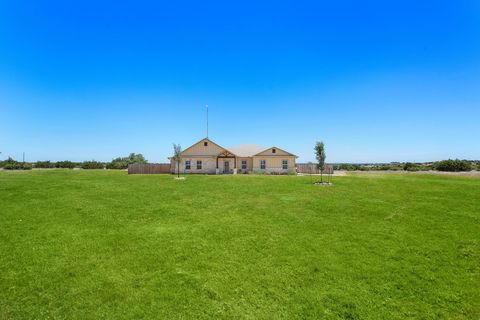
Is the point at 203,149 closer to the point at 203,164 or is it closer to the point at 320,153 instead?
the point at 203,164

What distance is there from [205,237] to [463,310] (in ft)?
23.5

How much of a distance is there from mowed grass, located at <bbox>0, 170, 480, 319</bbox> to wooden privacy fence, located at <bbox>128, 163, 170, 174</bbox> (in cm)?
2663

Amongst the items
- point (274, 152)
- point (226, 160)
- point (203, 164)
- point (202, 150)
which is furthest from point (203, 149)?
point (274, 152)

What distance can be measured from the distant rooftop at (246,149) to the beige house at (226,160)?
1.32 metres

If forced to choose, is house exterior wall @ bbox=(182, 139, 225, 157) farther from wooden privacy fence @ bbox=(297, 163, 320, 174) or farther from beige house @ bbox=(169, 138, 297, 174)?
wooden privacy fence @ bbox=(297, 163, 320, 174)

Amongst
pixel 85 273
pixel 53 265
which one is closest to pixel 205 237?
pixel 85 273

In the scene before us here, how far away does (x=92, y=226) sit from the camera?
9875 millimetres

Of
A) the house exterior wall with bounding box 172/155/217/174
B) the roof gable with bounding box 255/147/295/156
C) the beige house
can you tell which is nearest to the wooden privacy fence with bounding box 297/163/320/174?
the beige house

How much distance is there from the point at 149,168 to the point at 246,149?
17.0 m

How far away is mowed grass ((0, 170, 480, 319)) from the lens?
5.40 m

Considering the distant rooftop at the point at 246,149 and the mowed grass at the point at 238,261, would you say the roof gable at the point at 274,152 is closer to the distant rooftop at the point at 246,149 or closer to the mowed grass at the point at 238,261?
the distant rooftop at the point at 246,149

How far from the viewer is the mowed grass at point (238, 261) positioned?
5402 mm

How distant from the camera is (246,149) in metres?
44.2

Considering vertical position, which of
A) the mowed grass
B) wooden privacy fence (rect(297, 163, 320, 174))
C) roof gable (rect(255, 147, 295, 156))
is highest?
roof gable (rect(255, 147, 295, 156))
